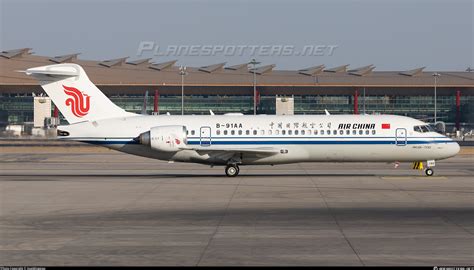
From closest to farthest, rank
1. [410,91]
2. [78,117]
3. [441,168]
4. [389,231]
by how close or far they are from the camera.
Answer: [389,231], [78,117], [441,168], [410,91]

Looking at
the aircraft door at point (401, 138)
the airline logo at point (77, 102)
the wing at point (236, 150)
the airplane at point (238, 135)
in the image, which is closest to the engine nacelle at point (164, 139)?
the airplane at point (238, 135)

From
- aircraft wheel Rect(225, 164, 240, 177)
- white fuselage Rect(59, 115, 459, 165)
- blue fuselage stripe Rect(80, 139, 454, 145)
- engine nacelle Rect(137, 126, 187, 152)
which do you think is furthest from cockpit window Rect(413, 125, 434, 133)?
engine nacelle Rect(137, 126, 187, 152)

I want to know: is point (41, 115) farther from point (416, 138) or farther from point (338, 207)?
point (338, 207)

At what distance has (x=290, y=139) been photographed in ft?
128

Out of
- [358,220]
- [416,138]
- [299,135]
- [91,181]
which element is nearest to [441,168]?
[416,138]

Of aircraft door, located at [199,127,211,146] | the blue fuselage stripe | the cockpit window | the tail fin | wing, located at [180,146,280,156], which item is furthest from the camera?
the tail fin

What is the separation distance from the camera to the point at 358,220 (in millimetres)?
22234

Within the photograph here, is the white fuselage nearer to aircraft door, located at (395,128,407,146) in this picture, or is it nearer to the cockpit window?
aircraft door, located at (395,128,407,146)

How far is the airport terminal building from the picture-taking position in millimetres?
124188

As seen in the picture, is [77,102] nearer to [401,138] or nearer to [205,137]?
[205,137]

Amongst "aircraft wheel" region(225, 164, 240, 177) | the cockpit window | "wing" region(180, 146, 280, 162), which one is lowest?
"aircraft wheel" region(225, 164, 240, 177)

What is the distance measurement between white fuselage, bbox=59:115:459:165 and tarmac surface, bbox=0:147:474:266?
3.75ft

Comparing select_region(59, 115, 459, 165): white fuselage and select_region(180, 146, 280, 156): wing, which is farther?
select_region(59, 115, 459, 165): white fuselage

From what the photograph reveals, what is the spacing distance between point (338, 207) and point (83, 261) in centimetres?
1189
